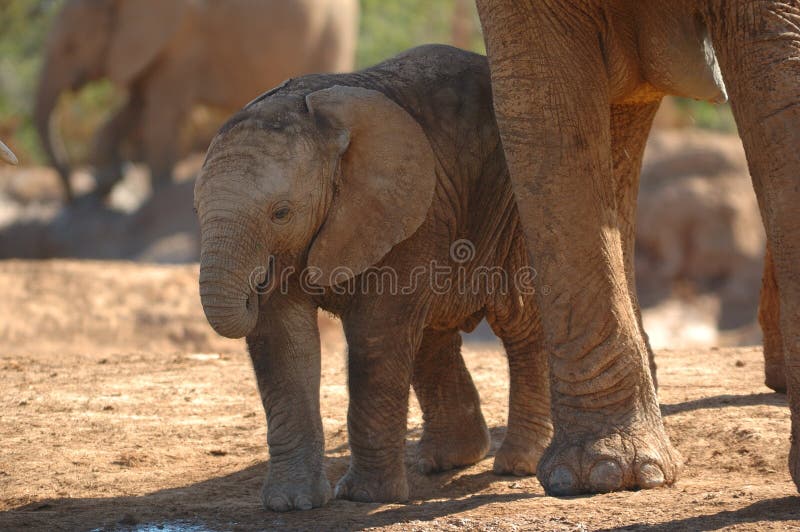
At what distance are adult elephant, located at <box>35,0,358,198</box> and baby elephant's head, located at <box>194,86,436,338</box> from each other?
9.55 metres

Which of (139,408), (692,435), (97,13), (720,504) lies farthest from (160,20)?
(720,504)

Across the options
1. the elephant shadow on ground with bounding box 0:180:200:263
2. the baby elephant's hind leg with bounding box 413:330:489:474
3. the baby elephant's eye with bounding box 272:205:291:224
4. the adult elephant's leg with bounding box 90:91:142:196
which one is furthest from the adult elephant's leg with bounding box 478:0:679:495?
the adult elephant's leg with bounding box 90:91:142:196

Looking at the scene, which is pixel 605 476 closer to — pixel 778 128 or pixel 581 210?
pixel 581 210

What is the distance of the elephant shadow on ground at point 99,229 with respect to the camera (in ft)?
44.6

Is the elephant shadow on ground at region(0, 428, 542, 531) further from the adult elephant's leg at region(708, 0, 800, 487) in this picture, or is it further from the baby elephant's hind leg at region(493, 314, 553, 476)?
the adult elephant's leg at region(708, 0, 800, 487)

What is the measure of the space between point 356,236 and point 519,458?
121cm

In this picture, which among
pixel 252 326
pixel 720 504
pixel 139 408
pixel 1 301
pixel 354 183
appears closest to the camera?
pixel 720 504

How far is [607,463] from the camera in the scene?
4.05 metres

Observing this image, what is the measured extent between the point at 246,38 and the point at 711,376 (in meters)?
8.42

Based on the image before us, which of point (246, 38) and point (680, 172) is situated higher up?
point (246, 38)

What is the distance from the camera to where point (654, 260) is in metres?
13.8

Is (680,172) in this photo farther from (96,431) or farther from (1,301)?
(96,431)

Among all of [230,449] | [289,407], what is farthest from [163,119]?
[289,407]

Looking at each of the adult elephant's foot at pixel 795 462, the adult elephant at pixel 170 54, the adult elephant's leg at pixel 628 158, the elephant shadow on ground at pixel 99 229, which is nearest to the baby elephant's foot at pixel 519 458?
the adult elephant's leg at pixel 628 158
